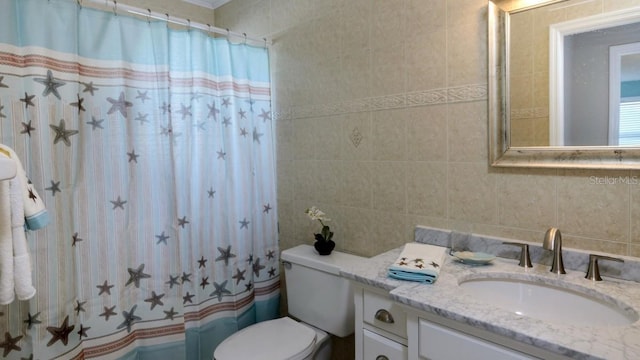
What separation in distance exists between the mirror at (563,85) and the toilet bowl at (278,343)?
3.64ft

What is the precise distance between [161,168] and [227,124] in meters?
0.44

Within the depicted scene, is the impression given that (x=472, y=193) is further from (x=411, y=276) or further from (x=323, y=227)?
(x=323, y=227)

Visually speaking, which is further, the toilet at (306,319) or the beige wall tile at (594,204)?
the toilet at (306,319)

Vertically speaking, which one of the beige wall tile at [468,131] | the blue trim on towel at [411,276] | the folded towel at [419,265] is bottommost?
the blue trim on towel at [411,276]

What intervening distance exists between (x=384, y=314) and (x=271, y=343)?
25.6 inches

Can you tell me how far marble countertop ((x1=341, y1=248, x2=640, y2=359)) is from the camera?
821mm

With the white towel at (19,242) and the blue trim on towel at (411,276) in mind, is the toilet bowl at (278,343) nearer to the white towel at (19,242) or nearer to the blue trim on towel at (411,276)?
the blue trim on towel at (411,276)

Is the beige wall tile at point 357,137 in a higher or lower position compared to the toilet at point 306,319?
higher

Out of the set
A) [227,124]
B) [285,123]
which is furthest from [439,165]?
[227,124]

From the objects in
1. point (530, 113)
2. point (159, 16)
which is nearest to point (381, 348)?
point (530, 113)

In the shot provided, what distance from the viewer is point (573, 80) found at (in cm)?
124

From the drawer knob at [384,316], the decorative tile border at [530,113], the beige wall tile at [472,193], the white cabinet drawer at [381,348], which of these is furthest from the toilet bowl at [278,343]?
the decorative tile border at [530,113]

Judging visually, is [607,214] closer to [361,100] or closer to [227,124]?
[361,100]

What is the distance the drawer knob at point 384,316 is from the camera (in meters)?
1.25
